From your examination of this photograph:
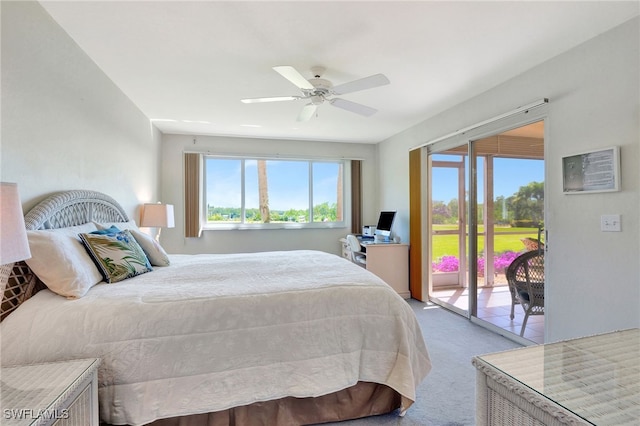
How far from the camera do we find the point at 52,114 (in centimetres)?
195

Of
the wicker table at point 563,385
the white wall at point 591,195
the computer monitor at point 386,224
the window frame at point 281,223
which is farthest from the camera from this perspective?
the window frame at point 281,223

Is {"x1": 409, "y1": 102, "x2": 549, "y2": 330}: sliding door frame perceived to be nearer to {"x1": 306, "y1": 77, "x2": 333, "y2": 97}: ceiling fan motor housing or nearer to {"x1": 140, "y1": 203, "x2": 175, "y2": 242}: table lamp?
{"x1": 306, "y1": 77, "x2": 333, "y2": 97}: ceiling fan motor housing

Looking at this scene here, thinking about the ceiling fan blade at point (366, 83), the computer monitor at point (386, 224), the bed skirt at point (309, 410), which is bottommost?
the bed skirt at point (309, 410)

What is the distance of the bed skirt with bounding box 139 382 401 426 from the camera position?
158 cm

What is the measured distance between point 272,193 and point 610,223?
13.7 feet

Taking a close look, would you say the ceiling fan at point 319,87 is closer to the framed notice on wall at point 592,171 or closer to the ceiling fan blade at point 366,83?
the ceiling fan blade at point 366,83

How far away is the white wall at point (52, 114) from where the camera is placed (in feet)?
5.31

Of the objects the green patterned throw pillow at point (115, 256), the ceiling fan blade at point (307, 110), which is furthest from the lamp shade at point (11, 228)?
Result: the ceiling fan blade at point (307, 110)

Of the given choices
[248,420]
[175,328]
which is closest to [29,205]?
[175,328]

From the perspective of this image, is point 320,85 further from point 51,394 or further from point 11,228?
point 51,394

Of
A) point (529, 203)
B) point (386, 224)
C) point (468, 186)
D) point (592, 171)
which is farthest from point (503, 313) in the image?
point (386, 224)

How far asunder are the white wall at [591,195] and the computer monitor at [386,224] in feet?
7.23

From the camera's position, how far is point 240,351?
1550 mm

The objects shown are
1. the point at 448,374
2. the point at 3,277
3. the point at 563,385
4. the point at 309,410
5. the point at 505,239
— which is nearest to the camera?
the point at 563,385
